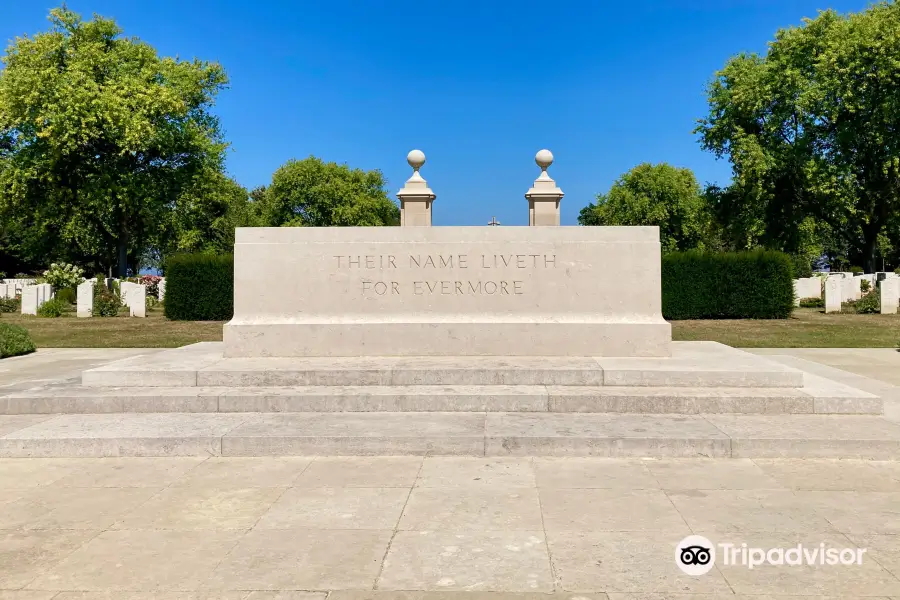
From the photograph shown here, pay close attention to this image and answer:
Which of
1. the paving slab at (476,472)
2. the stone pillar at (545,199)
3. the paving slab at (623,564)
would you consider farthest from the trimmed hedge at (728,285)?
the paving slab at (623,564)

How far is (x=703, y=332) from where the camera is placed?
1789 centimetres

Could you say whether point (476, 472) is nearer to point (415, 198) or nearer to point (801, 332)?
point (415, 198)

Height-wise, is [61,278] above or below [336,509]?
above

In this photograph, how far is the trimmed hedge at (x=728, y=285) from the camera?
71.6ft

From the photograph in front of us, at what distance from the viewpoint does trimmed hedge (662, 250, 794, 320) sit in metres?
21.8

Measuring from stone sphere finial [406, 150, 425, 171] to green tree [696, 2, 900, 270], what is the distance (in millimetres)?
24972

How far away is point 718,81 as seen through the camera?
113 ft

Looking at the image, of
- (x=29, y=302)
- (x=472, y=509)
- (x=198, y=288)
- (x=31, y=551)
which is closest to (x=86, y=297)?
(x=29, y=302)

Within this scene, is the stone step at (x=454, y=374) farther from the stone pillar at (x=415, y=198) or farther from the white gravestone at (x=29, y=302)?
the white gravestone at (x=29, y=302)

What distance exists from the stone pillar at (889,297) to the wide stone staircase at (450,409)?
20025mm

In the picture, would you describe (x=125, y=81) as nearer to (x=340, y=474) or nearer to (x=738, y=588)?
(x=340, y=474)

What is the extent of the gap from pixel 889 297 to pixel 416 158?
2227cm

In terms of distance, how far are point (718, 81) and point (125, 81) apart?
30196 millimetres

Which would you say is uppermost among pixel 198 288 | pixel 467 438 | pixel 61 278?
pixel 61 278
